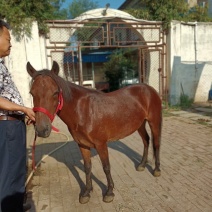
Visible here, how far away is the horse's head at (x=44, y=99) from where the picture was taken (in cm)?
194

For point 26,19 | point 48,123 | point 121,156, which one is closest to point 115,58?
point 26,19

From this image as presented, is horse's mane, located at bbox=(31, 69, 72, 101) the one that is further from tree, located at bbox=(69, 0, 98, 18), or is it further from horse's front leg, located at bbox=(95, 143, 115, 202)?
tree, located at bbox=(69, 0, 98, 18)

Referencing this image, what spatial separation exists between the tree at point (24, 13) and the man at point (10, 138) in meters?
5.43

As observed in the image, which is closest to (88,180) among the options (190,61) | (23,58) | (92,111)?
(92,111)

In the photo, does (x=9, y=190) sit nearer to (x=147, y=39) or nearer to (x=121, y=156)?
(x=121, y=156)

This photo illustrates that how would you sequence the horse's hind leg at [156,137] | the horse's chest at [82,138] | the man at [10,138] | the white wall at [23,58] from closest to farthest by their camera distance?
1. the man at [10,138]
2. the horse's chest at [82,138]
3. the horse's hind leg at [156,137]
4. the white wall at [23,58]

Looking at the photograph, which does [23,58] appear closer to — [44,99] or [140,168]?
[140,168]

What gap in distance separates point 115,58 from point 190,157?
11.2 metres

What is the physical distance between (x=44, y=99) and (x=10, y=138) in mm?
486

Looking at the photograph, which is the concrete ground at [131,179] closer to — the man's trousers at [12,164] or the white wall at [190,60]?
the man's trousers at [12,164]

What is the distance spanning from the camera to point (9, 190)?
6.91 feet

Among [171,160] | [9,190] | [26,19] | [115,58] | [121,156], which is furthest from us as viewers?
[115,58]

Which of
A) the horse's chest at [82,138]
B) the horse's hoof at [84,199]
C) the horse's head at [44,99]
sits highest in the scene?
the horse's head at [44,99]

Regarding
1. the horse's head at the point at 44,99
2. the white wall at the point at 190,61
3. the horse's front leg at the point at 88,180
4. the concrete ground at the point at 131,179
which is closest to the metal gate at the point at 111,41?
the white wall at the point at 190,61
